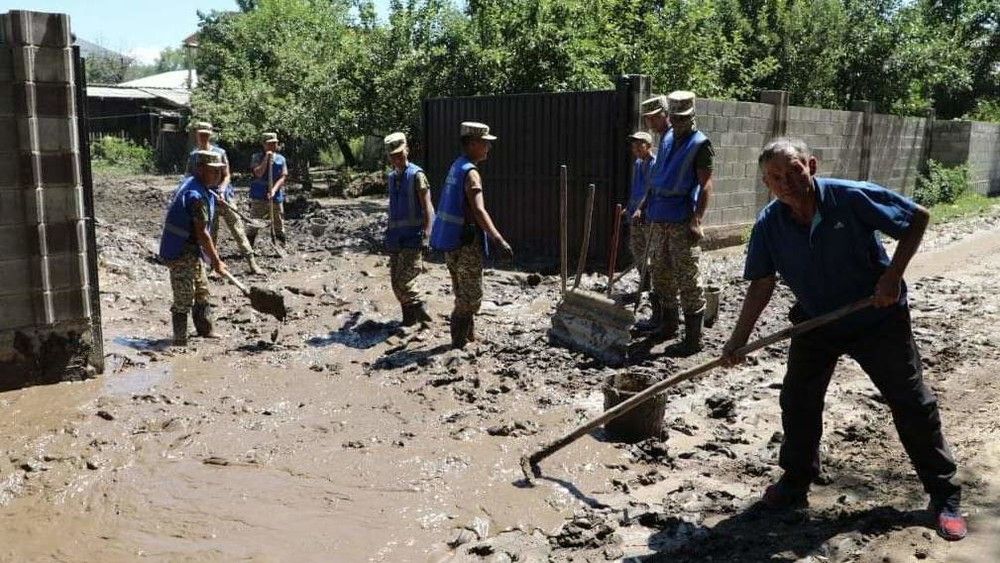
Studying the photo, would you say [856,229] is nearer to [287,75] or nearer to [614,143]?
[614,143]

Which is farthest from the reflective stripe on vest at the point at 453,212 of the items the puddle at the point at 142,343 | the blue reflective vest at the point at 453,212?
the puddle at the point at 142,343

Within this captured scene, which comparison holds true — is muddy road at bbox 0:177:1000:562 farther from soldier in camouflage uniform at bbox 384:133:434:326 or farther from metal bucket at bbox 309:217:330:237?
metal bucket at bbox 309:217:330:237

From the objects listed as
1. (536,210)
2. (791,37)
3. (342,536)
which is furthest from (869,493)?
(791,37)

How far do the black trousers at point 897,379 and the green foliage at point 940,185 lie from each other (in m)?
16.9

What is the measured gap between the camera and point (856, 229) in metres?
3.57

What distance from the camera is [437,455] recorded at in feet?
16.4

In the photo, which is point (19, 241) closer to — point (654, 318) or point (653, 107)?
point (653, 107)

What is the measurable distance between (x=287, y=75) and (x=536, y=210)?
→ 11.9 metres

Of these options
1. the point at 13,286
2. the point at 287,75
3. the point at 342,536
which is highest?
the point at 287,75

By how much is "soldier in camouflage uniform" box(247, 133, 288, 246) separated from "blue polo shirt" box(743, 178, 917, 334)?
30.7ft

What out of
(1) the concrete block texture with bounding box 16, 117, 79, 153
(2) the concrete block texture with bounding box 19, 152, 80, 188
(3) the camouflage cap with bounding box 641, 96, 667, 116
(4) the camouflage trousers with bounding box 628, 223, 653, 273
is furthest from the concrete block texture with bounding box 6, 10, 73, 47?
(4) the camouflage trousers with bounding box 628, 223, 653, 273

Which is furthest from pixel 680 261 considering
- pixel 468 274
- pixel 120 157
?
pixel 120 157

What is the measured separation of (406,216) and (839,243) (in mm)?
4497

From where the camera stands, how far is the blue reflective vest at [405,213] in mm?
7438
